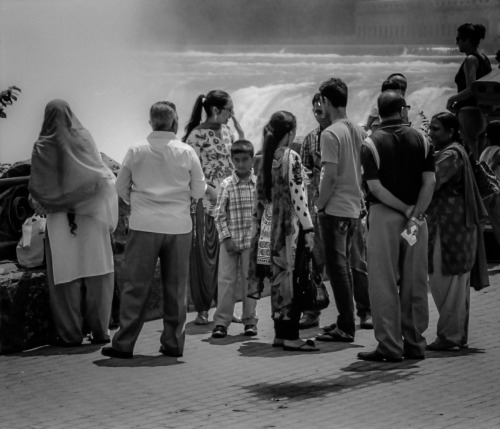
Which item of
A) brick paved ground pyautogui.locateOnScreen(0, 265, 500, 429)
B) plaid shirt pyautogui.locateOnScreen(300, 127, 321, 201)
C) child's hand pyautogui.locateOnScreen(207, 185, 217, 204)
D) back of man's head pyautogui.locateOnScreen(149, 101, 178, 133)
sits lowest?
brick paved ground pyautogui.locateOnScreen(0, 265, 500, 429)

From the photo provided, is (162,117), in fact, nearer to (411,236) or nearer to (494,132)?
(411,236)

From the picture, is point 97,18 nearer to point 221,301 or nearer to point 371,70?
point 371,70

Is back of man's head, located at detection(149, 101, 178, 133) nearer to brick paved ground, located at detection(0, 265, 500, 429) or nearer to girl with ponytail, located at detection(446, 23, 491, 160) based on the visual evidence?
brick paved ground, located at detection(0, 265, 500, 429)

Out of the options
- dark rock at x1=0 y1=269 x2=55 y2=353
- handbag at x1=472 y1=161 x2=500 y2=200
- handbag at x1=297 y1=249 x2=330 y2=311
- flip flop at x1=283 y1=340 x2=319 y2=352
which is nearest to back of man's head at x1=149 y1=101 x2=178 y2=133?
handbag at x1=297 y1=249 x2=330 y2=311

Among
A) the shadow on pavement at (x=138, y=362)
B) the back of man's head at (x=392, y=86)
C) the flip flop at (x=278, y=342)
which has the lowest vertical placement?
the shadow on pavement at (x=138, y=362)

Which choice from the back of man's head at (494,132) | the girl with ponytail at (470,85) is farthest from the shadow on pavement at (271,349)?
the girl with ponytail at (470,85)

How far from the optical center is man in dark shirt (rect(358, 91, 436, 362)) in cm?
1075

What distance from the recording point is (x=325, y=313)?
12.8 metres

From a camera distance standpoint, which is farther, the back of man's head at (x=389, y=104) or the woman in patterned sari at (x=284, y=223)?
the woman in patterned sari at (x=284, y=223)

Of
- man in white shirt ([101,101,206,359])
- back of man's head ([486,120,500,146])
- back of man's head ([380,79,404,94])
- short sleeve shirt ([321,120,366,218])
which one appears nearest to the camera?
man in white shirt ([101,101,206,359])

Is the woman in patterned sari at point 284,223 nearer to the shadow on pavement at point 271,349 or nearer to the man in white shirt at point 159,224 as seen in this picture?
the shadow on pavement at point 271,349

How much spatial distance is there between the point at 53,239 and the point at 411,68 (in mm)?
7282

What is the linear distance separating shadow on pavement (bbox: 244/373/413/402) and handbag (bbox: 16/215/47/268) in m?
2.32

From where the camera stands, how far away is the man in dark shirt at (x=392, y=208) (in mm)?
10750
